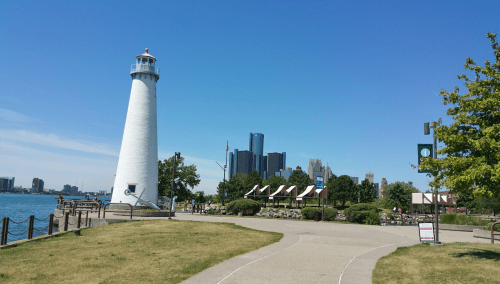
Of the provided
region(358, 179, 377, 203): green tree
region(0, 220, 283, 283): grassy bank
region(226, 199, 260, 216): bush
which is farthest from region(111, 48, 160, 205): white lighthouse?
region(358, 179, 377, 203): green tree

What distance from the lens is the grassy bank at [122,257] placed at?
9148 mm

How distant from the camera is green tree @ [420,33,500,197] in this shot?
35.6 feet

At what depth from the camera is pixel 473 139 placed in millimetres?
11844

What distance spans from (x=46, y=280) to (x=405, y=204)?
69929 millimetres

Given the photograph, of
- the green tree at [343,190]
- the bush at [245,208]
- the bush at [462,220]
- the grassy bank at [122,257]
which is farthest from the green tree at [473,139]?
the green tree at [343,190]

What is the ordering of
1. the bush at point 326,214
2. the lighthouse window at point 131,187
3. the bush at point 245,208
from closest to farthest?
the bush at point 326,214
the lighthouse window at point 131,187
the bush at point 245,208

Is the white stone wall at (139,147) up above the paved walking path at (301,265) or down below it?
above

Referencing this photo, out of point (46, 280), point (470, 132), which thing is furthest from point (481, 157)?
point (46, 280)

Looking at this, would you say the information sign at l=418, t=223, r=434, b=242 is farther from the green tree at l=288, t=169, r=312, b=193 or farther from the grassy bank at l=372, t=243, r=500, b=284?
the green tree at l=288, t=169, r=312, b=193

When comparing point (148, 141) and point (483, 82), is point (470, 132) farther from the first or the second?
point (148, 141)

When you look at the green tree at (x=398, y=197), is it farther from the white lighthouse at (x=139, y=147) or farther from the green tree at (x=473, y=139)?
the green tree at (x=473, y=139)

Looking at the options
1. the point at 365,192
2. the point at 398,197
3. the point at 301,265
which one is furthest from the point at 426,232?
the point at 365,192

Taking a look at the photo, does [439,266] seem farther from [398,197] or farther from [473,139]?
[398,197]

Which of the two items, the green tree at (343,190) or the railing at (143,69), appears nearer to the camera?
the railing at (143,69)
